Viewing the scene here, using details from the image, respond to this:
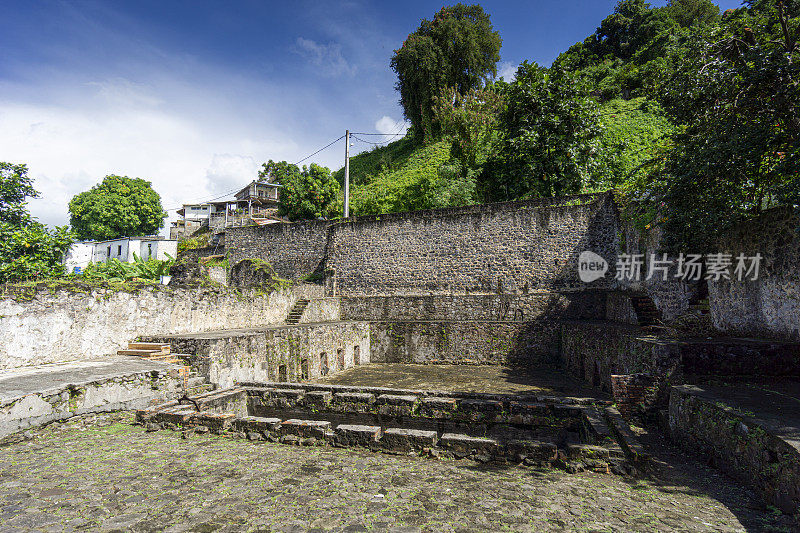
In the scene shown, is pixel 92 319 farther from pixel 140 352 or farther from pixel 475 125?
pixel 475 125

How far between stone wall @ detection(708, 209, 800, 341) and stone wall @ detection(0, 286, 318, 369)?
12.6 meters

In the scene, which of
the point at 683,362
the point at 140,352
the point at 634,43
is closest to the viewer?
the point at 683,362

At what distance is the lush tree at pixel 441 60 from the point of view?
2981 cm

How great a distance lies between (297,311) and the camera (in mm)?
15250

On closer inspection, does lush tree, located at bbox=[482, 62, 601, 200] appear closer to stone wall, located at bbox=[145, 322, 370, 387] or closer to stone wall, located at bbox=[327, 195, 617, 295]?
stone wall, located at bbox=[327, 195, 617, 295]

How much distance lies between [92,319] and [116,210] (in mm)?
44188

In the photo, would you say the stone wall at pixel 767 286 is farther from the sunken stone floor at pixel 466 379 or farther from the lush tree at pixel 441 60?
the lush tree at pixel 441 60

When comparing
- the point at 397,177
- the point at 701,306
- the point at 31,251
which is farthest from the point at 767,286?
the point at 31,251

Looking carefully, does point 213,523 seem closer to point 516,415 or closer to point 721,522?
point 721,522

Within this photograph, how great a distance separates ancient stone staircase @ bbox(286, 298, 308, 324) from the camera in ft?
48.6

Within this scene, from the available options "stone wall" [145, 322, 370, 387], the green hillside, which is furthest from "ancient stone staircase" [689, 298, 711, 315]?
the green hillside

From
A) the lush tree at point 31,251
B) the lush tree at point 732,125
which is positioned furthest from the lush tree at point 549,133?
the lush tree at point 31,251

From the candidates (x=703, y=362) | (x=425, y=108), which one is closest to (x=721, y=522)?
(x=703, y=362)

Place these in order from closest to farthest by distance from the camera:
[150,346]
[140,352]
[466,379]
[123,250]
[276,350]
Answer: [140,352] → [150,346] → [276,350] → [466,379] → [123,250]
